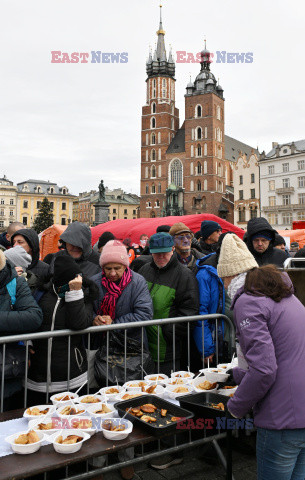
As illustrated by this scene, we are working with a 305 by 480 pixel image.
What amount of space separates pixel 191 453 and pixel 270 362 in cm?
222

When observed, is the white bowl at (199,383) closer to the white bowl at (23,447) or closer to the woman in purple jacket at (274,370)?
the woman in purple jacket at (274,370)

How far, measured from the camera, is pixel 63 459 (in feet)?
7.07

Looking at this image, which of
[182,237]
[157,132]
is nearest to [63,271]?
[182,237]

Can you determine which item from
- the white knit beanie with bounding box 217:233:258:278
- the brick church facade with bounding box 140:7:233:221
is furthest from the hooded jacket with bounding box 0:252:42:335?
the brick church facade with bounding box 140:7:233:221

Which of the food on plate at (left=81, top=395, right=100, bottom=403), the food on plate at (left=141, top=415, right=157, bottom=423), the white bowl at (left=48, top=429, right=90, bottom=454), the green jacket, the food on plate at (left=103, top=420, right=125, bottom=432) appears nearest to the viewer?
the white bowl at (left=48, top=429, right=90, bottom=454)

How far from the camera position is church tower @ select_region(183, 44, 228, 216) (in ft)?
219

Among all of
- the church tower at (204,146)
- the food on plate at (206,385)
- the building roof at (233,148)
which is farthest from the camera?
the building roof at (233,148)

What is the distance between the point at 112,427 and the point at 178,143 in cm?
7268

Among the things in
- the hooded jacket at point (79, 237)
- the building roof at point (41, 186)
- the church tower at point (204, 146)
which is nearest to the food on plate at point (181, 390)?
the hooded jacket at point (79, 237)

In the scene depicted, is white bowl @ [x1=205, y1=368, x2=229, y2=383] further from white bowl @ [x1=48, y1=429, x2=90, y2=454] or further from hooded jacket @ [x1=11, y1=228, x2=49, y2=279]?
hooded jacket @ [x1=11, y1=228, x2=49, y2=279]

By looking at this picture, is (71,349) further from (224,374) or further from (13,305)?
(224,374)

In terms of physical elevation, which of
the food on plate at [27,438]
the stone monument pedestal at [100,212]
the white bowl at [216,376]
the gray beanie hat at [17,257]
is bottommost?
the food on plate at [27,438]

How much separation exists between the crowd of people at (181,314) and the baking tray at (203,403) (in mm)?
269

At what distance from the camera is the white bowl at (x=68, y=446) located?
220 centimetres
